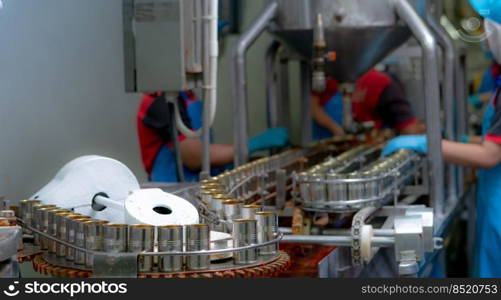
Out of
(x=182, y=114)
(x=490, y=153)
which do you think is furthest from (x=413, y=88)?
(x=182, y=114)

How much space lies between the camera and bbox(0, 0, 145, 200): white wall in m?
1.82

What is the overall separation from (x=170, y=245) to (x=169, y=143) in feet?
4.62

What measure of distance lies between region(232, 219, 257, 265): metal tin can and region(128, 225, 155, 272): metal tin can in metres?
0.14

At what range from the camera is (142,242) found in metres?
1.17

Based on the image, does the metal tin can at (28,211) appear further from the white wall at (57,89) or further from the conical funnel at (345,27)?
the conical funnel at (345,27)

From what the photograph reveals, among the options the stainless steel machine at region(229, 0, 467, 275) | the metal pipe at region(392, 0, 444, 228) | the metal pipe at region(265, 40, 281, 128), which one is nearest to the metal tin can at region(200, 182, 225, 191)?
the stainless steel machine at region(229, 0, 467, 275)

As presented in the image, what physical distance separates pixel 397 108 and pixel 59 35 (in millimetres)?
2117

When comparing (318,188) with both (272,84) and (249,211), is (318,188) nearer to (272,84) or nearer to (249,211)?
(249,211)

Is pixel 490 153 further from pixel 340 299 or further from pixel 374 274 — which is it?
pixel 340 299

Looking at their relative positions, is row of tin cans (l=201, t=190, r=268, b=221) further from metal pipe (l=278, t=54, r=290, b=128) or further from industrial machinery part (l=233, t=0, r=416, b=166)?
metal pipe (l=278, t=54, r=290, b=128)

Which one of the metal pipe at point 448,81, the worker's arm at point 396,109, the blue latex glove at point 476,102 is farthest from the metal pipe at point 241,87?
the blue latex glove at point 476,102

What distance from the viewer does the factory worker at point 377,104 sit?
11.9ft

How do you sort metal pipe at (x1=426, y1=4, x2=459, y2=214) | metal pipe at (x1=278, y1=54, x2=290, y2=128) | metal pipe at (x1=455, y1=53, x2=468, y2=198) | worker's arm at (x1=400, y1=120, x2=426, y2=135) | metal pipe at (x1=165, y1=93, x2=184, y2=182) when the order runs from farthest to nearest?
worker's arm at (x1=400, y1=120, x2=426, y2=135) < metal pipe at (x1=455, y1=53, x2=468, y2=198) < metal pipe at (x1=278, y1=54, x2=290, y2=128) < metal pipe at (x1=426, y1=4, x2=459, y2=214) < metal pipe at (x1=165, y1=93, x2=184, y2=182)

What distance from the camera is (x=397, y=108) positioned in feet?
12.4
